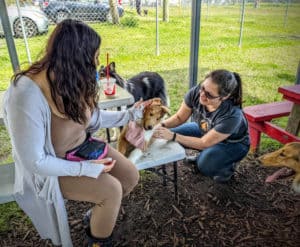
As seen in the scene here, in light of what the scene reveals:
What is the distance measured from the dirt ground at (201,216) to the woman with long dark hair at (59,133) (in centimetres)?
45

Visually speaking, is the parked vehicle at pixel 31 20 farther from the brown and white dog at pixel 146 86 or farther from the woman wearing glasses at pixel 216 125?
the woman wearing glasses at pixel 216 125

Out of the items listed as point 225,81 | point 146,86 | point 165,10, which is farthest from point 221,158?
point 165,10

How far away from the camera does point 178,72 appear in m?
5.32

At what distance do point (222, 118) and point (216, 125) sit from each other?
0.24 ft

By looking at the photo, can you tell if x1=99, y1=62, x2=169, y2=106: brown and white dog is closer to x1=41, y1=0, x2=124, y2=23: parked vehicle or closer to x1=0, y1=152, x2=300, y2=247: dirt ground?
x1=41, y1=0, x2=124, y2=23: parked vehicle

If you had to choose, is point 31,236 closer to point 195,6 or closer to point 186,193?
point 186,193

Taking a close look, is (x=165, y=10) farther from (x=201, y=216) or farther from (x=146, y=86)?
(x=201, y=216)

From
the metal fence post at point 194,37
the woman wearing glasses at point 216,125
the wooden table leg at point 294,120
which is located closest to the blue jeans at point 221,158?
the woman wearing glasses at point 216,125

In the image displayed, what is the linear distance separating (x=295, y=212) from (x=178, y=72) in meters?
3.68

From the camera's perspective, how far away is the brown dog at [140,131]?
1.99 metres

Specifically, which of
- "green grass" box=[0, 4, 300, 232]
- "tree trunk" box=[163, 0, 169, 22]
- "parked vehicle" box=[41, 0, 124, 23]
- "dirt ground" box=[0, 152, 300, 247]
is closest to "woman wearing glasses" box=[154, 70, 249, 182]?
"dirt ground" box=[0, 152, 300, 247]

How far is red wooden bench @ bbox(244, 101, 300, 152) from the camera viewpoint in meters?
2.71

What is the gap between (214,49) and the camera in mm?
6738

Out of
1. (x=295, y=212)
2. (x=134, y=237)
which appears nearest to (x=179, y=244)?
(x=134, y=237)
